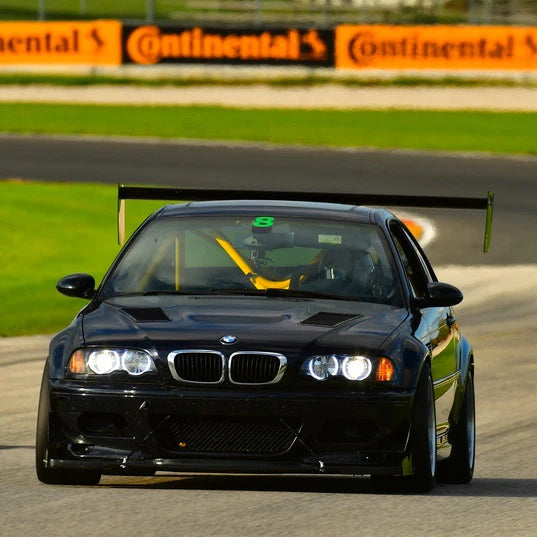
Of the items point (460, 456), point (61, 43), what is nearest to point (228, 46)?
point (61, 43)

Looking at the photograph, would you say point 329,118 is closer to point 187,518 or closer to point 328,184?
point 328,184

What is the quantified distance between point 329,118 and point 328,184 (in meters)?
11.3

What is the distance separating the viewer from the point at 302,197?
33.1ft

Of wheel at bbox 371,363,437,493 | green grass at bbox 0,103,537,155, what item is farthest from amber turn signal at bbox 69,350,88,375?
green grass at bbox 0,103,537,155

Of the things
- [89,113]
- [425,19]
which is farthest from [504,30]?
[89,113]

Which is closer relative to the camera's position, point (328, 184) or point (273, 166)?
point (328, 184)

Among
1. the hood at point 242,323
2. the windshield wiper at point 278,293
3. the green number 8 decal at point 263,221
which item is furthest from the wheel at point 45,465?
the green number 8 decal at point 263,221

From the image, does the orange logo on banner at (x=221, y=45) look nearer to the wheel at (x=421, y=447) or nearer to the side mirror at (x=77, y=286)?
the side mirror at (x=77, y=286)

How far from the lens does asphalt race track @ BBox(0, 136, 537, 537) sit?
7.17 metres

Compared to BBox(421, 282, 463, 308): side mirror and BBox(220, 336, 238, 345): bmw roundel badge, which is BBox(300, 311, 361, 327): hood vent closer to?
BBox(220, 336, 238, 345): bmw roundel badge

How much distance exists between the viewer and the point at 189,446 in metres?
7.70

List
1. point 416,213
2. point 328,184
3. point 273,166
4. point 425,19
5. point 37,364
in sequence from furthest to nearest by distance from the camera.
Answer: point 425,19, point 273,166, point 328,184, point 416,213, point 37,364

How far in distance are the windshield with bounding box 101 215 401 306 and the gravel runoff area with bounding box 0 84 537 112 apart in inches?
1312

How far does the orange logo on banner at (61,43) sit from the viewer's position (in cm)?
4616
